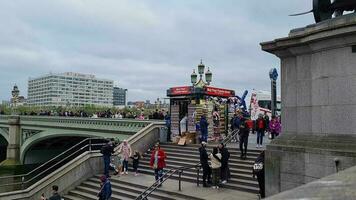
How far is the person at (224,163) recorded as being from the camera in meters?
12.5

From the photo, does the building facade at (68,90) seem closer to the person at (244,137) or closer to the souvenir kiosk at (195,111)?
the souvenir kiosk at (195,111)

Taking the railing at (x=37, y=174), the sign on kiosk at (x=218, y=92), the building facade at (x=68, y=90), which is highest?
the building facade at (x=68, y=90)

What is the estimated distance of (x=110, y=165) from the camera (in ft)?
56.7

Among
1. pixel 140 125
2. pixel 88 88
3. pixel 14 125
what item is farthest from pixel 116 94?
pixel 140 125

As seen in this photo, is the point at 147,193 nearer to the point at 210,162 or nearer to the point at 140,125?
the point at 210,162

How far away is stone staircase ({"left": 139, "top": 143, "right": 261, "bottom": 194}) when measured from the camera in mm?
A: 12398

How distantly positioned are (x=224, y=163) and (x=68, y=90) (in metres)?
127

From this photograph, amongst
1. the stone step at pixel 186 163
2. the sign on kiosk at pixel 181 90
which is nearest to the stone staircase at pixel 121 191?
the stone step at pixel 186 163

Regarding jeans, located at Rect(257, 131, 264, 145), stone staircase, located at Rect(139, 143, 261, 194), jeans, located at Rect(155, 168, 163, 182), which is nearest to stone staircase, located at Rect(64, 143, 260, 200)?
stone staircase, located at Rect(139, 143, 261, 194)

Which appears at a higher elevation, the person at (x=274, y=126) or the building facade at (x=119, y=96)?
the building facade at (x=119, y=96)

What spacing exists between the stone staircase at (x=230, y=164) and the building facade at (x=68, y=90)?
361 feet

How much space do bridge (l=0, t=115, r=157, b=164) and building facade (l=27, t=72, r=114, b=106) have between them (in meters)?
76.9

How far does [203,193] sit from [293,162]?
155 inches

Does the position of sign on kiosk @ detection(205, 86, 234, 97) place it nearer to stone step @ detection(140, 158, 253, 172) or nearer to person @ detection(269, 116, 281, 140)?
person @ detection(269, 116, 281, 140)
